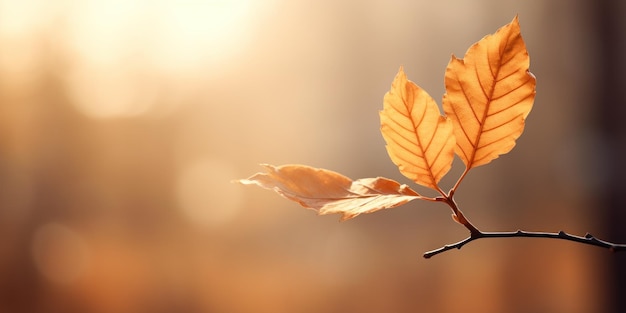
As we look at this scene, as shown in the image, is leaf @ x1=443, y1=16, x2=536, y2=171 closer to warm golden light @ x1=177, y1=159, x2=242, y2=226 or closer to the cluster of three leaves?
the cluster of three leaves

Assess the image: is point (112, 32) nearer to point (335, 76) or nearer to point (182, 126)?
point (182, 126)

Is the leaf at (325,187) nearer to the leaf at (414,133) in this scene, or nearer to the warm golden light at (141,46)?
the leaf at (414,133)

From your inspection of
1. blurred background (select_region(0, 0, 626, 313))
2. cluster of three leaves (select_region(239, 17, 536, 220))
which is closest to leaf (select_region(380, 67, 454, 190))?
cluster of three leaves (select_region(239, 17, 536, 220))

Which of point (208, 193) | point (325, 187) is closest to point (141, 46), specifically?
point (208, 193)

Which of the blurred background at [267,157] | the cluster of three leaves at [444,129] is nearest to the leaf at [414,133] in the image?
the cluster of three leaves at [444,129]

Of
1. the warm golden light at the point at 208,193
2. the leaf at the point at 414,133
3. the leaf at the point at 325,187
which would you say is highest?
Answer: the leaf at the point at 414,133

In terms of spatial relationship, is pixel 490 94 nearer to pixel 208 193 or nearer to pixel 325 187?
pixel 325 187

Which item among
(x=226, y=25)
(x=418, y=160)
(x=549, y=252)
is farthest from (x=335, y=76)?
(x=418, y=160)
